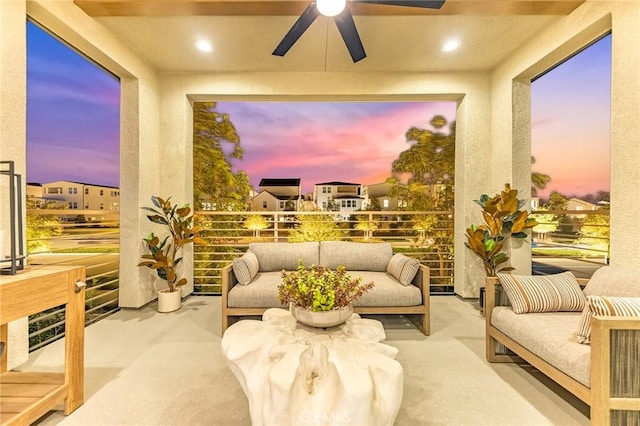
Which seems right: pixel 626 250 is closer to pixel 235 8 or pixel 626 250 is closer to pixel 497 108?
pixel 497 108

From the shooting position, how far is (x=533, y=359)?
6.73 feet

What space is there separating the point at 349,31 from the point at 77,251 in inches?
143

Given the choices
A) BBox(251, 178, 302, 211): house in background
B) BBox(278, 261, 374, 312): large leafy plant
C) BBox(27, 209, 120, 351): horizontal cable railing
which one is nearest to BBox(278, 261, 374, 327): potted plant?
BBox(278, 261, 374, 312): large leafy plant

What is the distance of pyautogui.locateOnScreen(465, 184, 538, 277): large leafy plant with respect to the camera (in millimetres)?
3604

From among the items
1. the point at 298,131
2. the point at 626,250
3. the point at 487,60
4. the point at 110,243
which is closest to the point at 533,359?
the point at 626,250

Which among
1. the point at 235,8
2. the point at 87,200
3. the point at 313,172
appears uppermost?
the point at 235,8

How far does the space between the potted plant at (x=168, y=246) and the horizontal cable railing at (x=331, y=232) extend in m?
0.77

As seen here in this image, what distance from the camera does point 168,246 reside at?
4027 millimetres

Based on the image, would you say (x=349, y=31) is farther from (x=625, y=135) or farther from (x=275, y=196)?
(x=275, y=196)

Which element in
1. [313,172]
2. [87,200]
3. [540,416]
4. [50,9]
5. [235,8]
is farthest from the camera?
[313,172]

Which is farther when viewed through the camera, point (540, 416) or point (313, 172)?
point (313, 172)

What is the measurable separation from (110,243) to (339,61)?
12.4 feet

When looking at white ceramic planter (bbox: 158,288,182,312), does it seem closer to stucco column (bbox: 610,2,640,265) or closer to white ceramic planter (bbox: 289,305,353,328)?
white ceramic planter (bbox: 289,305,353,328)

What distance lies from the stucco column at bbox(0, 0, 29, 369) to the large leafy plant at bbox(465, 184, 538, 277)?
4541 mm
